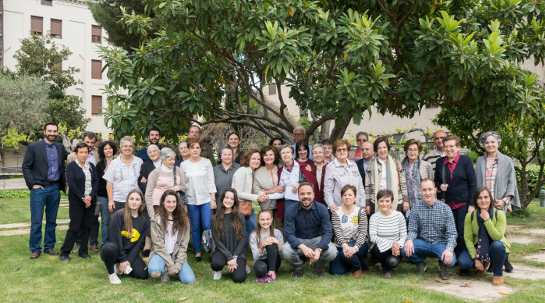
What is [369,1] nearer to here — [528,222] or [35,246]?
[35,246]

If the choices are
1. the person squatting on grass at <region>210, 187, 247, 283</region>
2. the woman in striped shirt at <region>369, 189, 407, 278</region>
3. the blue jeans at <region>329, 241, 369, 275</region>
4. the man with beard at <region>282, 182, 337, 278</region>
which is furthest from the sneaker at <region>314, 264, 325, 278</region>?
the person squatting on grass at <region>210, 187, 247, 283</region>

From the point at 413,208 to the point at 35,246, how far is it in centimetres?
551

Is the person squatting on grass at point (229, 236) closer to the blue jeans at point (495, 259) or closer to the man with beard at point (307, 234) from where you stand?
the man with beard at point (307, 234)

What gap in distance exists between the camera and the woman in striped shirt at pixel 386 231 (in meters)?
5.07

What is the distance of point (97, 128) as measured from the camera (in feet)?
108

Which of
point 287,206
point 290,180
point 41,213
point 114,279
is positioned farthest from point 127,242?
point 290,180

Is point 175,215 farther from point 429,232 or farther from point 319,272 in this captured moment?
point 429,232

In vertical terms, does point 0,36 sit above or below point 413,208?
above

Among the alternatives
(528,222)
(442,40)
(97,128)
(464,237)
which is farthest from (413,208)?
(97,128)

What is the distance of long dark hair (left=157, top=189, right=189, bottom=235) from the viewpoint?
5.11 meters

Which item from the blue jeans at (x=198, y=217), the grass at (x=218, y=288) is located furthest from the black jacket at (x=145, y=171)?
the grass at (x=218, y=288)

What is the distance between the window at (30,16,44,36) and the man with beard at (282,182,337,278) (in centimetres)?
3373

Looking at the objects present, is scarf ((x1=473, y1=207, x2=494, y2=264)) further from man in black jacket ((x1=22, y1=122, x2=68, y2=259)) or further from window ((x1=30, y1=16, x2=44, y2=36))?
window ((x1=30, y1=16, x2=44, y2=36))

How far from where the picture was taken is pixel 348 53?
521cm
